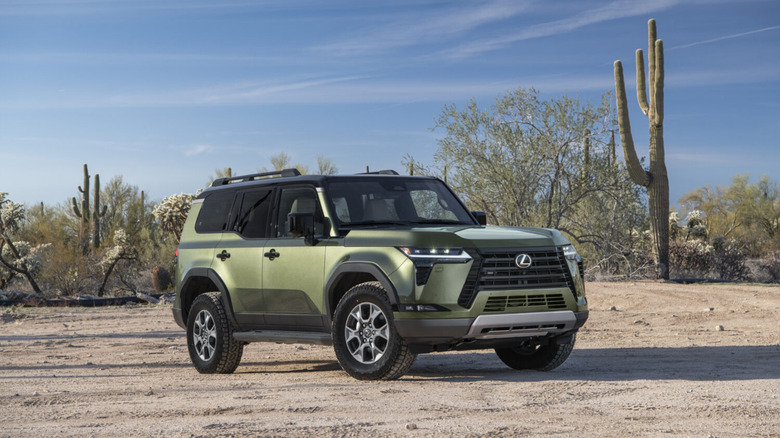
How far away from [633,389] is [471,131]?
19.3 meters

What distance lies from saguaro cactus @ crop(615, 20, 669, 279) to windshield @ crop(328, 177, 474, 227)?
1707 cm

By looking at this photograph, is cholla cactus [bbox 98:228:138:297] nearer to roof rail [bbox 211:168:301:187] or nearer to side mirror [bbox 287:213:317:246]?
roof rail [bbox 211:168:301:187]

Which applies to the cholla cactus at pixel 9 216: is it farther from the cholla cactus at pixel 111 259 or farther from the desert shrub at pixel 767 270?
the desert shrub at pixel 767 270

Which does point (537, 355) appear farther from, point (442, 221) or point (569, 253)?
point (442, 221)

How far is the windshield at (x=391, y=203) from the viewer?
958cm

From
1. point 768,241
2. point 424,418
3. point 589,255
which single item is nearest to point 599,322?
point 424,418

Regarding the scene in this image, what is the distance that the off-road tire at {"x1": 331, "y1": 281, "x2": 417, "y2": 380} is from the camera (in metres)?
8.59

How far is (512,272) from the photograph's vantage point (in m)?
8.66

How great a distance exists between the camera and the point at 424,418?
6.76 metres

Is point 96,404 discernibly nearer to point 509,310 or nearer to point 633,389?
point 509,310

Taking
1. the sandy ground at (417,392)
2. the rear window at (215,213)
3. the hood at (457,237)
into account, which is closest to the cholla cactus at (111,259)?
the sandy ground at (417,392)

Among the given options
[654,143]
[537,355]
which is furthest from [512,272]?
[654,143]

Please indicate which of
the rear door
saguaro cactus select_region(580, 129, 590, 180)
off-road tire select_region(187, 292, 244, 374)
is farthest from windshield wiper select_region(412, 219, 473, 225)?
saguaro cactus select_region(580, 129, 590, 180)

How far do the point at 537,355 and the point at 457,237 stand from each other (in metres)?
2.03
